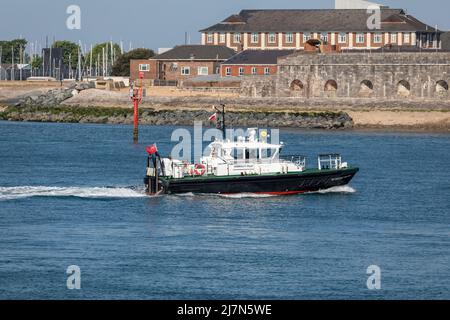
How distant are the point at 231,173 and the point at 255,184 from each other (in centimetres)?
105

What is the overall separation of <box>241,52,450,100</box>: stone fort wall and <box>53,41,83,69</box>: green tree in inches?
2907

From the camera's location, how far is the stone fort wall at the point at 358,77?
10900 cm

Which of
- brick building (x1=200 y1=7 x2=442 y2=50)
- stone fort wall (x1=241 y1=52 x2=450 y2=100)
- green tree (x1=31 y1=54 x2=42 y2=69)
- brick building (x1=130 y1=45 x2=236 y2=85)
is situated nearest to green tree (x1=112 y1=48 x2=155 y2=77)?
brick building (x1=200 y1=7 x2=442 y2=50)

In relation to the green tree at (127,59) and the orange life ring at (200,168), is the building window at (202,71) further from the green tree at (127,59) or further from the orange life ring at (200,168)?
the orange life ring at (200,168)

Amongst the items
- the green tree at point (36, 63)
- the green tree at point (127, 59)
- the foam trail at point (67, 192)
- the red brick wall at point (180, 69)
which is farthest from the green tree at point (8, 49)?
the foam trail at point (67, 192)

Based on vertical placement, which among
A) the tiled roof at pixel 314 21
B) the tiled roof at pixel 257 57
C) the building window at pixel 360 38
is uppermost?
the tiled roof at pixel 314 21

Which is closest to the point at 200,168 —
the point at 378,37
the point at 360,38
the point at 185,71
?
the point at 185,71

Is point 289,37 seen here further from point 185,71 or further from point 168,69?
point 168,69

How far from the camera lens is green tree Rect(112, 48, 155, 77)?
151 m

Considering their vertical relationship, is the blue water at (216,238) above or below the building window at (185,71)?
below

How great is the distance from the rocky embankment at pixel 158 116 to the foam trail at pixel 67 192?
47324 mm

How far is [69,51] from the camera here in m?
194
